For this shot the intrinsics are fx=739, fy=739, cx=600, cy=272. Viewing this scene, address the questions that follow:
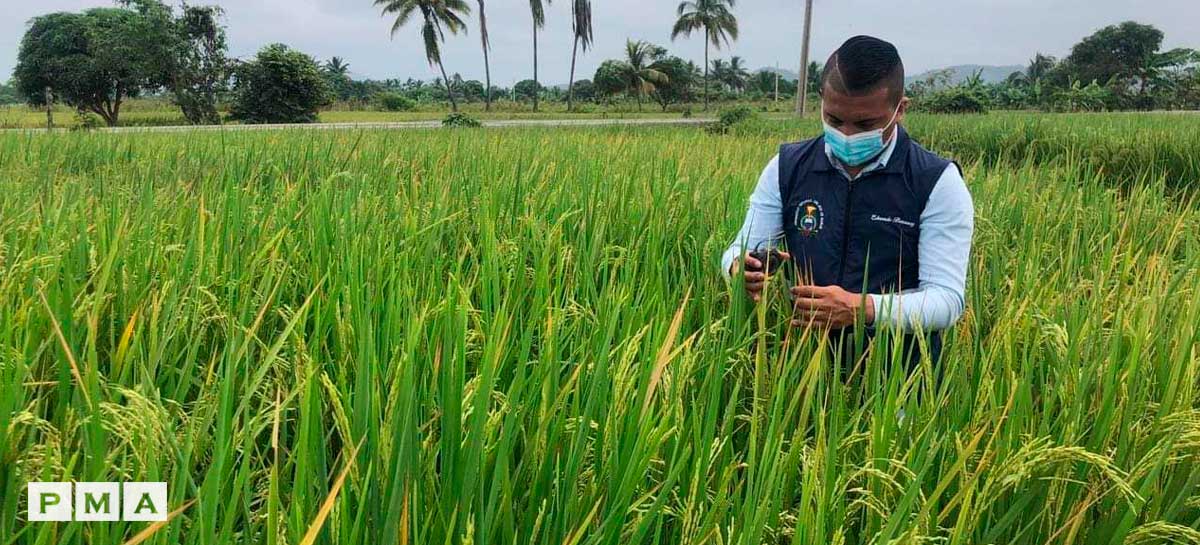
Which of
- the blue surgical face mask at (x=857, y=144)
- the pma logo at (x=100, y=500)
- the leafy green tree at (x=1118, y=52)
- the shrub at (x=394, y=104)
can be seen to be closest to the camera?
the pma logo at (x=100, y=500)

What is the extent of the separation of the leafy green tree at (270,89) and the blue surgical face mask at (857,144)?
2449cm

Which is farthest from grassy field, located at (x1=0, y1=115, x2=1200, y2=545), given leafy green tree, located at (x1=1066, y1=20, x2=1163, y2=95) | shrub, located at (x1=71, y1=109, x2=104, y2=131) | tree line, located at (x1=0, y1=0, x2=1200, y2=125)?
leafy green tree, located at (x1=1066, y1=20, x2=1163, y2=95)

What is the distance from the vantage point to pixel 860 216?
4.75 ft

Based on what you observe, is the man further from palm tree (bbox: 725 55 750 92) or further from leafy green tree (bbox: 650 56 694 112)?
palm tree (bbox: 725 55 750 92)

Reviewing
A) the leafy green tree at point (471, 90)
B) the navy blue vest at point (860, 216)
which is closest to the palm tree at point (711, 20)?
the leafy green tree at point (471, 90)

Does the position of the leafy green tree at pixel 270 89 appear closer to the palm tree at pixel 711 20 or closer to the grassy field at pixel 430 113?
the grassy field at pixel 430 113

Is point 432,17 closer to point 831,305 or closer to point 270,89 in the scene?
point 270,89

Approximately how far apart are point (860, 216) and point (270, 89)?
82.3 ft

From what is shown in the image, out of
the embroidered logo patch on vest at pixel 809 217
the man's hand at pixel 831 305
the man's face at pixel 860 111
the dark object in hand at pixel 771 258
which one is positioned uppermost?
the man's face at pixel 860 111

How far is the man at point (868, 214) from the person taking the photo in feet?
4.19

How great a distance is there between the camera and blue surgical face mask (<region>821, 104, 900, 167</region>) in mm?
1363

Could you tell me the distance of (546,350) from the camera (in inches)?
37.4

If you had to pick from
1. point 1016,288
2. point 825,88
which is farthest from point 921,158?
point 1016,288

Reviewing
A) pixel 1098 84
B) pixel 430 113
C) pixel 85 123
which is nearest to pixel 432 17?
pixel 430 113
